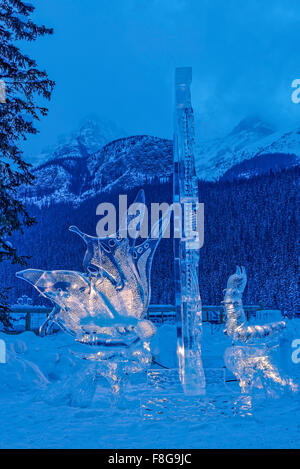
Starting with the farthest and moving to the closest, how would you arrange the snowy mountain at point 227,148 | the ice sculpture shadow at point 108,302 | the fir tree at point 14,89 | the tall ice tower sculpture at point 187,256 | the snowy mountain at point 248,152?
the snowy mountain at point 227,148 < the snowy mountain at point 248,152 < the fir tree at point 14,89 < the tall ice tower sculpture at point 187,256 < the ice sculpture shadow at point 108,302

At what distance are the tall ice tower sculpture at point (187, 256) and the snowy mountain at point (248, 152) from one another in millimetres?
9872

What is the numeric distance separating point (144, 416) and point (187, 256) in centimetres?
173

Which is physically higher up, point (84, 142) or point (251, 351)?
point (84, 142)

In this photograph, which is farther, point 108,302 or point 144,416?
point 108,302

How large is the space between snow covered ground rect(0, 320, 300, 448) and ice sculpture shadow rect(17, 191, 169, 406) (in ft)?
1.21

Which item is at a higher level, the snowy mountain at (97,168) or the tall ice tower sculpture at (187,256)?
the snowy mountain at (97,168)

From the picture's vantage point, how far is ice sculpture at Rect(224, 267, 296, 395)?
3.89 m

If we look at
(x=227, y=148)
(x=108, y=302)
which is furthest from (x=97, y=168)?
(x=108, y=302)

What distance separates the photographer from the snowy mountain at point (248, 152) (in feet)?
45.9

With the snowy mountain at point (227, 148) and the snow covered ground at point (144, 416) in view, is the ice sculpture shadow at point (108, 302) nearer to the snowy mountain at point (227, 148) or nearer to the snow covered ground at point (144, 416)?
the snow covered ground at point (144, 416)

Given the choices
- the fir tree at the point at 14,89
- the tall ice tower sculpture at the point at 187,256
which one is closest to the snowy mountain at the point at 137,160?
the fir tree at the point at 14,89

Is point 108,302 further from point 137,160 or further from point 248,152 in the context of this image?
point 248,152

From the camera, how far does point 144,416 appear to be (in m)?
3.45
